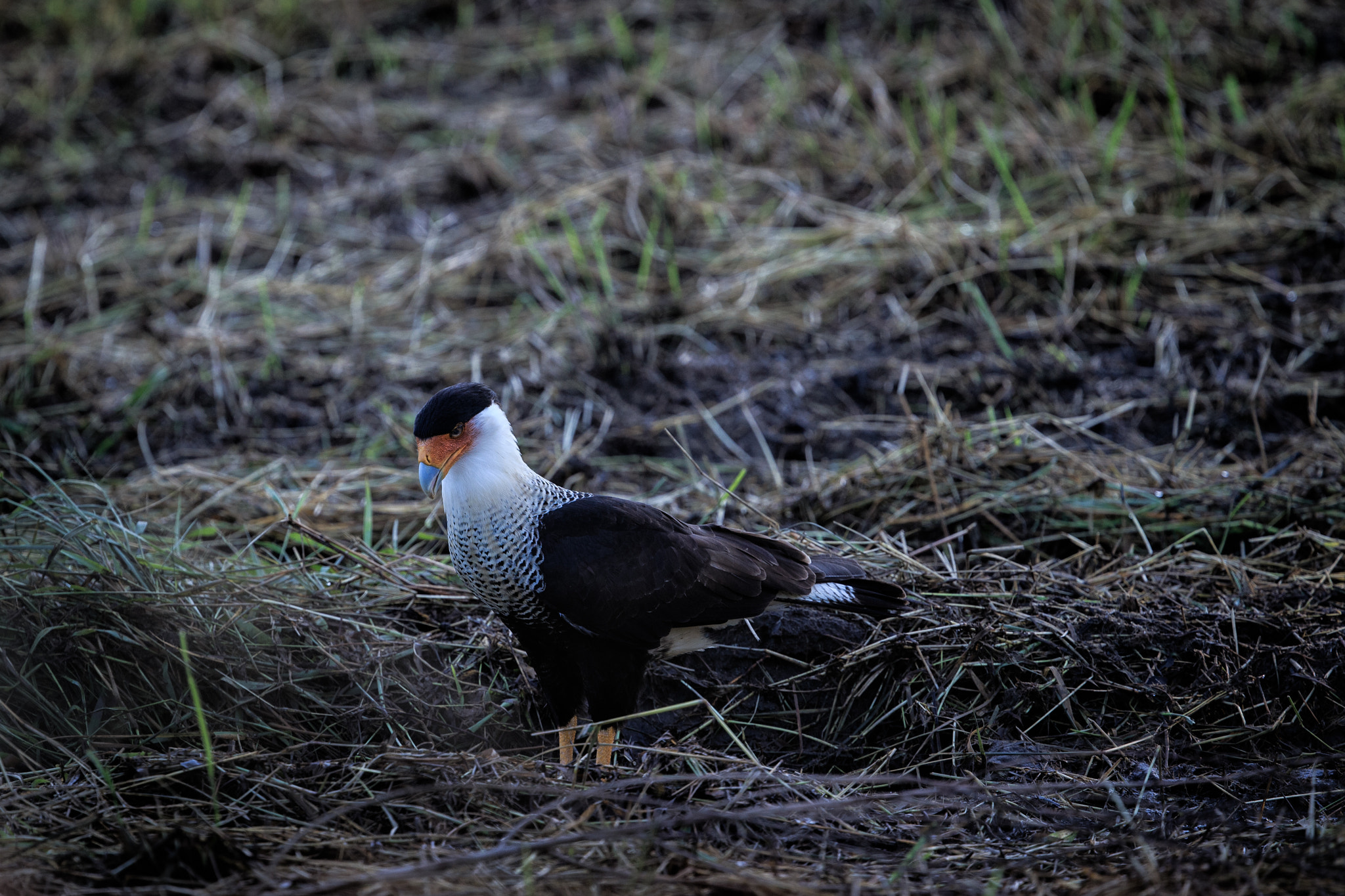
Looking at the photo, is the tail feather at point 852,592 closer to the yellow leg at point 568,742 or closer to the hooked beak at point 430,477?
the yellow leg at point 568,742

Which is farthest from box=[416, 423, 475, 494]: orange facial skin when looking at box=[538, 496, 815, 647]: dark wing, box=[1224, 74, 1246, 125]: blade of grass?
box=[1224, 74, 1246, 125]: blade of grass

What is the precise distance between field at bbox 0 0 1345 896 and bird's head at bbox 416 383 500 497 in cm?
58

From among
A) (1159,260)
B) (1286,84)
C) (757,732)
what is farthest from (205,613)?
(1286,84)

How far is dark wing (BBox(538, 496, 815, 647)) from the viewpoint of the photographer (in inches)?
105

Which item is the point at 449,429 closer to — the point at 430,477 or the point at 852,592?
the point at 430,477

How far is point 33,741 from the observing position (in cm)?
254

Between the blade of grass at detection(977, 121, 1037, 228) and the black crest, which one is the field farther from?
the black crest

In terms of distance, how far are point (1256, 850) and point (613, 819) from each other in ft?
4.30

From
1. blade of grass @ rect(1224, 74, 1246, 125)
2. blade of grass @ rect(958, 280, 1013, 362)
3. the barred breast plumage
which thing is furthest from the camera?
blade of grass @ rect(1224, 74, 1246, 125)

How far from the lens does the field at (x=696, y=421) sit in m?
2.38

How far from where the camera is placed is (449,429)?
2.70m

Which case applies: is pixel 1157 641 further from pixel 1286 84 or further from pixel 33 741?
pixel 1286 84

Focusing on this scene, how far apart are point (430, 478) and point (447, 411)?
7.1 inches

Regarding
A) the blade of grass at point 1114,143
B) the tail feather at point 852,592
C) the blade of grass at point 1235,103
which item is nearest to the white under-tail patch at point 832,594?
the tail feather at point 852,592
